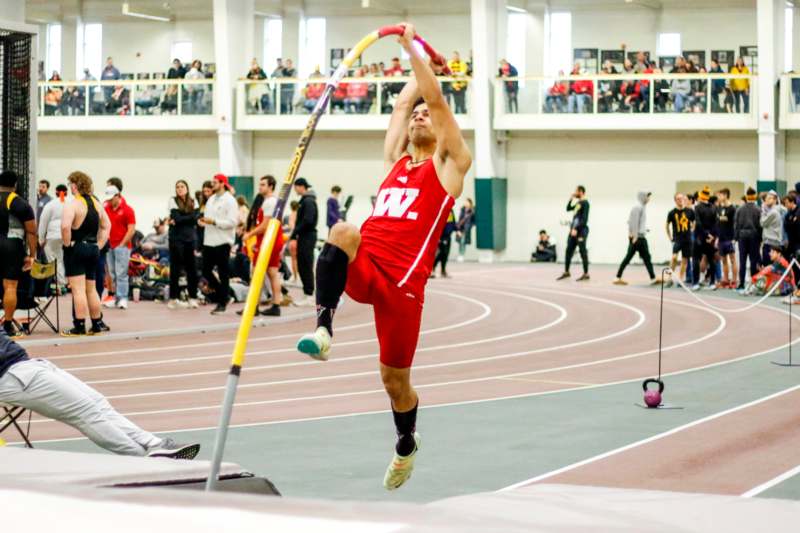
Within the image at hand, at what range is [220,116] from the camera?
135ft

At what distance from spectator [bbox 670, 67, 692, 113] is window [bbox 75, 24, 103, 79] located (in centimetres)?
2159

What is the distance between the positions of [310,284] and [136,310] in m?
2.89

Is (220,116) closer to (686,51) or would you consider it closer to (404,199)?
(686,51)

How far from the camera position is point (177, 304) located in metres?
22.3

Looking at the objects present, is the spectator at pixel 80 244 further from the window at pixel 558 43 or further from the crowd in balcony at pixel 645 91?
the window at pixel 558 43

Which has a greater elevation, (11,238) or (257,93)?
(257,93)

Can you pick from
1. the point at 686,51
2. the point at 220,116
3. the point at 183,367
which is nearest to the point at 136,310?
the point at 183,367

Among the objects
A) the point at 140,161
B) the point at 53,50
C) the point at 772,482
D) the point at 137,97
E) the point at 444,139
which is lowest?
the point at 772,482

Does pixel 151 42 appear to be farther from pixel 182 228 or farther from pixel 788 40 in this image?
pixel 182 228

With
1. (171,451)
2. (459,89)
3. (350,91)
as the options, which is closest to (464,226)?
(459,89)

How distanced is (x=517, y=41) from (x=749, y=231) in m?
17.1

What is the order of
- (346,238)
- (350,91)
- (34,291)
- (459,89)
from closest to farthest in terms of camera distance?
(346,238), (34,291), (459,89), (350,91)

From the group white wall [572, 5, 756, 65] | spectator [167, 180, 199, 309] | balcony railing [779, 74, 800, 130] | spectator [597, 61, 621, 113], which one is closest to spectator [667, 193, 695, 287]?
balcony railing [779, 74, 800, 130]

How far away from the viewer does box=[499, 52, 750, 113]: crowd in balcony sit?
35938mm
